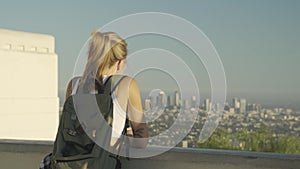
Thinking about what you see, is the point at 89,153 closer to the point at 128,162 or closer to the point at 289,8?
the point at 128,162

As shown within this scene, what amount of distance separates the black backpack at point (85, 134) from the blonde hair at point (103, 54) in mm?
98

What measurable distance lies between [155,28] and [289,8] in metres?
23.0

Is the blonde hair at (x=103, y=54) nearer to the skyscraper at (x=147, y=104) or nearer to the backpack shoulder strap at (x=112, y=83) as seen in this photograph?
the backpack shoulder strap at (x=112, y=83)

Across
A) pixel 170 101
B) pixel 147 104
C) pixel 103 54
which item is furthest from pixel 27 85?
pixel 103 54

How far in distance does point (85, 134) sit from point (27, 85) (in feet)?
78.5

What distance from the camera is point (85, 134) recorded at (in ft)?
4.29

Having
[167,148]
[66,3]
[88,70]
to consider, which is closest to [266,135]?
[167,148]

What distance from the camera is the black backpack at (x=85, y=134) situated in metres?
1.31

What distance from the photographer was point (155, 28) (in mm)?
1582

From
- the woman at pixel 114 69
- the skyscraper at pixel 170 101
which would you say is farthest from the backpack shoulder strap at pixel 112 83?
the skyscraper at pixel 170 101

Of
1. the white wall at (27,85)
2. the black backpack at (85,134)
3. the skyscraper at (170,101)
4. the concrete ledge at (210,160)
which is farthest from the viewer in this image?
the white wall at (27,85)

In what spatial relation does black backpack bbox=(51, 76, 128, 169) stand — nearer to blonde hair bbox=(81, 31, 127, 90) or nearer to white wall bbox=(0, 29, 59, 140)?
blonde hair bbox=(81, 31, 127, 90)

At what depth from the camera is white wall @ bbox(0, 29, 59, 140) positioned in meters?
22.5

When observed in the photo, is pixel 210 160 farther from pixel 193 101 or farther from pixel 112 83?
pixel 112 83
